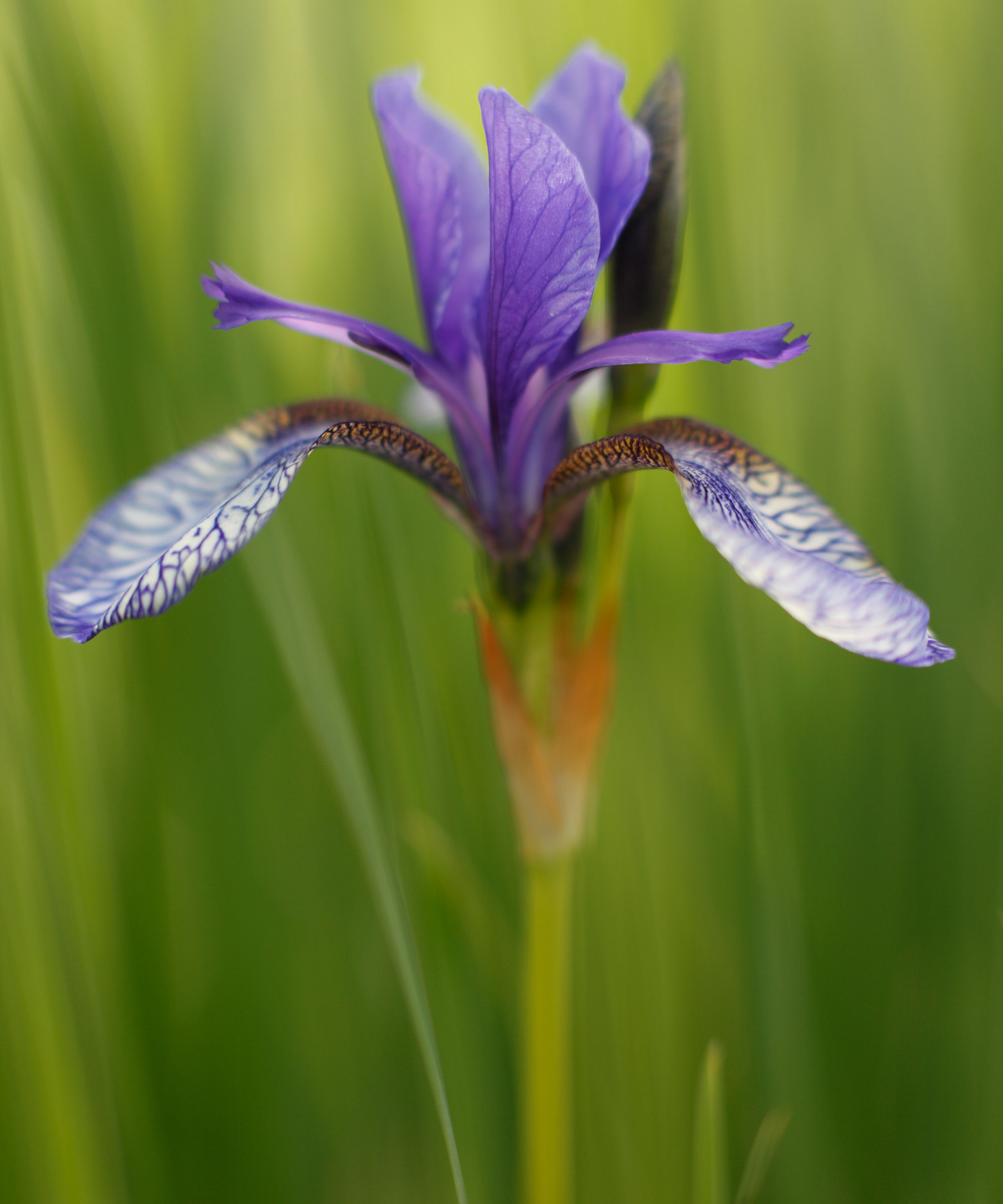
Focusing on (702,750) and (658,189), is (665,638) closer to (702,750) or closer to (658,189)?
(702,750)

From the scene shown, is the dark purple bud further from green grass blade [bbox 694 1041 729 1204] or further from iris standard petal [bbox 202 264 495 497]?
green grass blade [bbox 694 1041 729 1204]

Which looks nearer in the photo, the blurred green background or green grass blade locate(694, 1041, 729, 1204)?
green grass blade locate(694, 1041, 729, 1204)

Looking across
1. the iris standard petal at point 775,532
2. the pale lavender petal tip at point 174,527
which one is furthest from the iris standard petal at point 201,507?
the iris standard petal at point 775,532

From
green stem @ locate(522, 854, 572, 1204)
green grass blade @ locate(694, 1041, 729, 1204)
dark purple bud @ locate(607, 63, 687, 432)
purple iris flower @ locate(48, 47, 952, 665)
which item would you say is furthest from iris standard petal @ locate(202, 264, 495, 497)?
green grass blade @ locate(694, 1041, 729, 1204)

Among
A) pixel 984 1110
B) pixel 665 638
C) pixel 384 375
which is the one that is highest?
pixel 384 375

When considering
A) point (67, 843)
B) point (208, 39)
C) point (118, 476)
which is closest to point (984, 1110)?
point (67, 843)

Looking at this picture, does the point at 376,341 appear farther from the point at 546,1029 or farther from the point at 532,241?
the point at 546,1029
